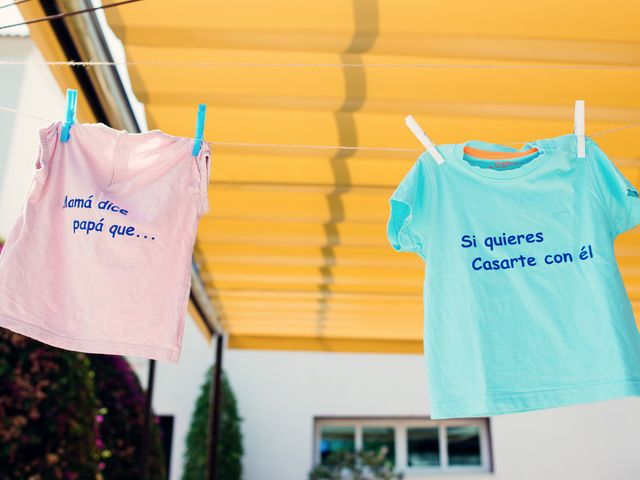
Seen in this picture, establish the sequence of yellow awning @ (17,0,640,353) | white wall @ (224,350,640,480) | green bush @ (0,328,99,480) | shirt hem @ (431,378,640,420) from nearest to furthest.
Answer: shirt hem @ (431,378,640,420)
yellow awning @ (17,0,640,353)
green bush @ (0,328,99,480)
white wall @ (224,350,640,480)

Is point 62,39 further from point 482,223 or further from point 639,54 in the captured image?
point 639,54

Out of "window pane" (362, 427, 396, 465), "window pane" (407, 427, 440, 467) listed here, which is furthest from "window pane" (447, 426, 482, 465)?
"window pane" (362, 427, 396, 465)

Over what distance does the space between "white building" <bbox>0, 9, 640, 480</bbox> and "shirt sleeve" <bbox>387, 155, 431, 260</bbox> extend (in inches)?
279

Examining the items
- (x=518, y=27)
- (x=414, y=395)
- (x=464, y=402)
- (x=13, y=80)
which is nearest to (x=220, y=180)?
(x=518, y=27)

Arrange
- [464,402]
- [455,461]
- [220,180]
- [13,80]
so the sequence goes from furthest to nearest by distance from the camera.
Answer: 1. [13,80]
2. [455,461]
3. [220,180]
4. [464,402]

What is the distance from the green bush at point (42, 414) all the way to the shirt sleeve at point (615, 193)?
3.03 meters

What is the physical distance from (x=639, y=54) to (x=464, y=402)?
1.43 metres

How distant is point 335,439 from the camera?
890 centimetres

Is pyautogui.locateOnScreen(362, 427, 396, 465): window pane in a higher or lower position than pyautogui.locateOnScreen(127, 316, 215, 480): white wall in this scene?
lower

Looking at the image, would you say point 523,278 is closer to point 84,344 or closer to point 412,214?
point 412,214

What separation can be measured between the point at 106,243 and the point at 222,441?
7.11m

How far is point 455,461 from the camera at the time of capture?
8500mm

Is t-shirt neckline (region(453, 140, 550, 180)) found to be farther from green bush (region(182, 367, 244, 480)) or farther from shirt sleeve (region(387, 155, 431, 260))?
Result: green bush (region(182, 367, 244, 480))

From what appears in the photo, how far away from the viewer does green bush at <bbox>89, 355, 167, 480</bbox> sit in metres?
5.16
